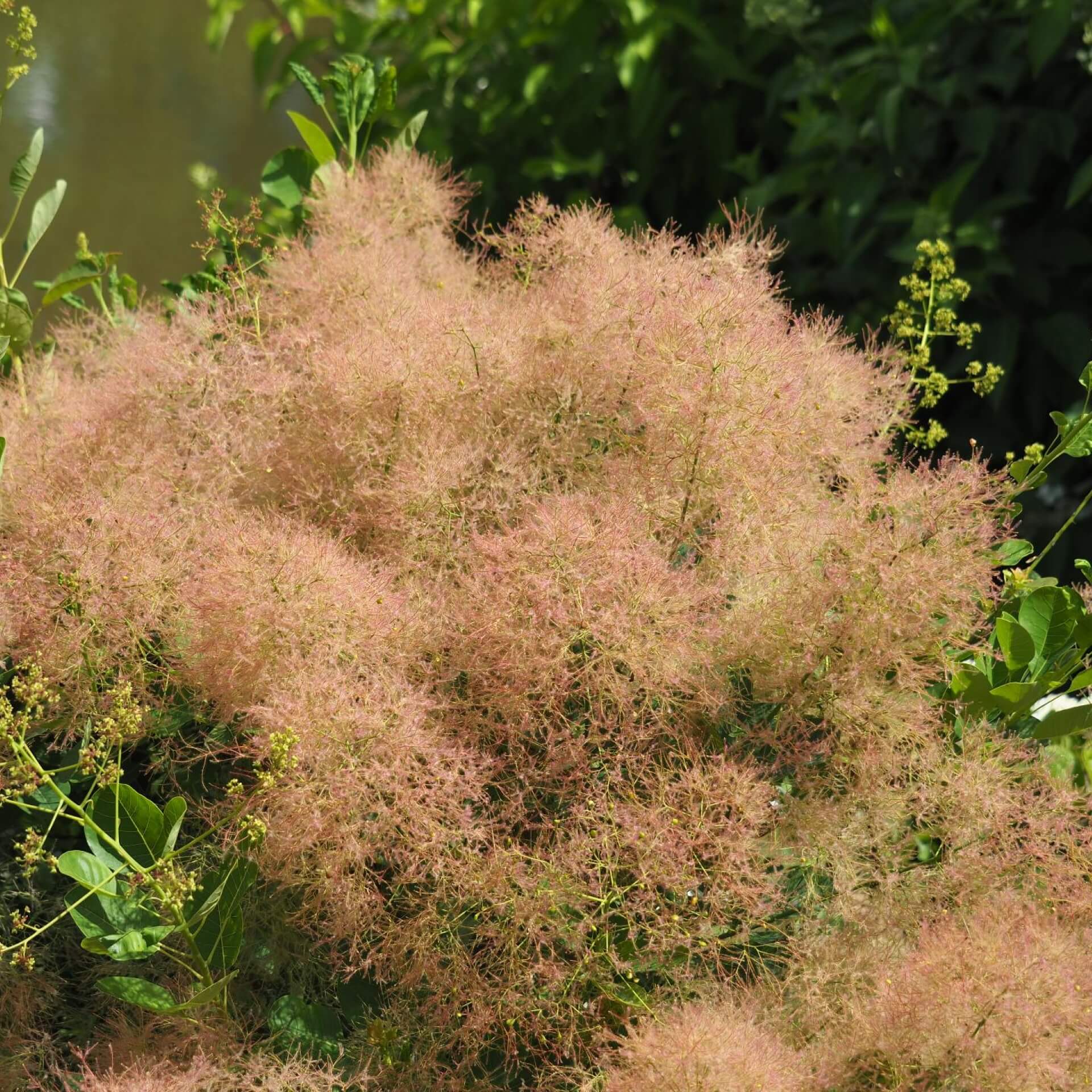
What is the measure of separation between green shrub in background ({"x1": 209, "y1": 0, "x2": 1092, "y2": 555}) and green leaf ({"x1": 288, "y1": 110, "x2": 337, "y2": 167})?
0.90 meters

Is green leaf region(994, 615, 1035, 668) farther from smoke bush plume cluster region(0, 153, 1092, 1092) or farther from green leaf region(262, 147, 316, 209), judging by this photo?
green leaf region(262, 147, 316, 209)

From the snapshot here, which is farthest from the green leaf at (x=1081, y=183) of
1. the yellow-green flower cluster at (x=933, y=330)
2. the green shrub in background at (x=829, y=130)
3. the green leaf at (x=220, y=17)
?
the green leaf at (x=220, y=17)

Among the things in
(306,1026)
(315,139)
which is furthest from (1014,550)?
(315,139)

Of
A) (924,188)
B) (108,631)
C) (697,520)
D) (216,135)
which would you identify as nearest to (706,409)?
(697,520)

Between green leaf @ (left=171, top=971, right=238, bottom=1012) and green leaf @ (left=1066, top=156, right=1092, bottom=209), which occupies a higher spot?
green leaf @ (left=1066, top=156, right=1092, bottom=209)

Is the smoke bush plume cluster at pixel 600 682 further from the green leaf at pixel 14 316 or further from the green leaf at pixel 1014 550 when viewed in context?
the green leaf at pixel 14 316

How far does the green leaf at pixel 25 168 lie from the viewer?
30.1 inches

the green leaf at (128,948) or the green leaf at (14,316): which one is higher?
the green leaf at (14,316)

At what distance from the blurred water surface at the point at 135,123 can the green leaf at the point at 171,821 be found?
2554mm

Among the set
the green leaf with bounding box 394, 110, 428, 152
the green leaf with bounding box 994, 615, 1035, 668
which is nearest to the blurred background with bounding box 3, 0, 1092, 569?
the green leaf with bounding box 394, 110, 428, 152

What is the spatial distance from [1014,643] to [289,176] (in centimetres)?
57

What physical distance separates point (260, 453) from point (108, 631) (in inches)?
5.2

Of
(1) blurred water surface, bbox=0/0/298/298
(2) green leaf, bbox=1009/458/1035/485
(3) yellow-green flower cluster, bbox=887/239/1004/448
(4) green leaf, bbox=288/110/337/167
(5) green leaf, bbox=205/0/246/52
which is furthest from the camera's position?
(1) blurred water surface, bbox=0/0/298/298

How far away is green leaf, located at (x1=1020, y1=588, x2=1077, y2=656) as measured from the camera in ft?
2.00
